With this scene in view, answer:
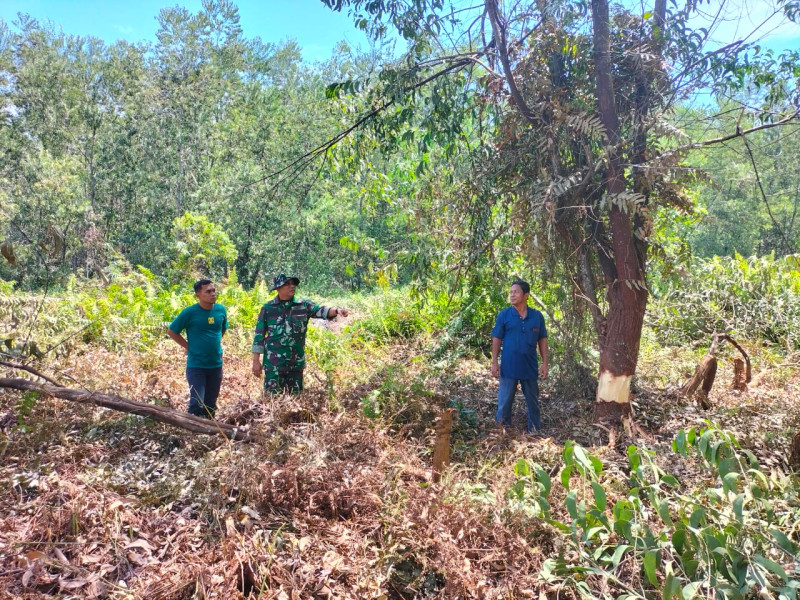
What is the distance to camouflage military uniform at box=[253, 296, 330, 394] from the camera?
4984mm

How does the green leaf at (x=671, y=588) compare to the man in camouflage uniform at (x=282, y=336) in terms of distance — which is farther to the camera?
the man in camouflage uniform at (x=282, y=336)

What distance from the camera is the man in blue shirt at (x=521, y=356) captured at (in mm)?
5109

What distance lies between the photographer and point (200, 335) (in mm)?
5043

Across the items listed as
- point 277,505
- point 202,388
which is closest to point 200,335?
point 202,388


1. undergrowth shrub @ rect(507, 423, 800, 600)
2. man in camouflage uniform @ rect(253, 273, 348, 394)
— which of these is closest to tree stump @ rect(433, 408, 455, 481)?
undergrowth shrub @ rect(507, 423, 800, 600)

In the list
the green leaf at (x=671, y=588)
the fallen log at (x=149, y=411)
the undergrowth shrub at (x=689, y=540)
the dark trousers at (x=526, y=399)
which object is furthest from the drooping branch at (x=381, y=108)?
the green leaf at (x=671, y=588)

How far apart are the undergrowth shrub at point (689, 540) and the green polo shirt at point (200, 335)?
314cm

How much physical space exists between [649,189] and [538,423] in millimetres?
2342

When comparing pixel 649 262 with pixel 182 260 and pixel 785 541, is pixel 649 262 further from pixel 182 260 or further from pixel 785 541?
pixel 182 260

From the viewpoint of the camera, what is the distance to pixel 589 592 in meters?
2.68

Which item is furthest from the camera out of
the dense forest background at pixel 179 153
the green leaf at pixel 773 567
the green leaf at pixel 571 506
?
the dense forest background at pixel 179 153

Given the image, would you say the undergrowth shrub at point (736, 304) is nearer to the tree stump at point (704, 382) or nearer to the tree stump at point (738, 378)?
the tree stump at point (738, 378)

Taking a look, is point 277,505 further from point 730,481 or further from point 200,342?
point 730,481

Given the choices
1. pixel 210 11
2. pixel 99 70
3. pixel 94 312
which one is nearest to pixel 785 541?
pixel 94 312
